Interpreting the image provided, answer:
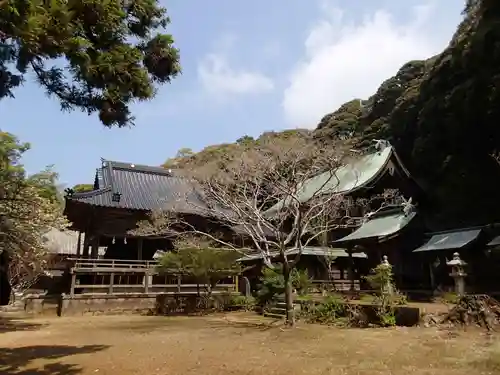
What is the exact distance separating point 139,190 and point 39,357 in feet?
65.0

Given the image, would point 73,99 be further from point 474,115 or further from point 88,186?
point 88,186

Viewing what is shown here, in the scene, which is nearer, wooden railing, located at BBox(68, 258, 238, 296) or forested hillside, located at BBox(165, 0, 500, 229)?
wooden railing, located at BBox(68, 258, 238, 296)

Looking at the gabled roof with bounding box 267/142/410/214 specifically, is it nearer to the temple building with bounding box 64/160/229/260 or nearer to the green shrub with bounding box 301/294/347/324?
the temple building with bounding box 64/160/229/260

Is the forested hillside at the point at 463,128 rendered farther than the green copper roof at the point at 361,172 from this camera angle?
No

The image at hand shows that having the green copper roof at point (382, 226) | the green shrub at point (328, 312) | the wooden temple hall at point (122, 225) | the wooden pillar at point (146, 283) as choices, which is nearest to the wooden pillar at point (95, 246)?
the wooden temple hall at point (122, 225)

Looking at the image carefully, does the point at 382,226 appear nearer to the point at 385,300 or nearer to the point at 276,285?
the point at 276,285

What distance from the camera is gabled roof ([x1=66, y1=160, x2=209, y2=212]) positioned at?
2472 centimetres

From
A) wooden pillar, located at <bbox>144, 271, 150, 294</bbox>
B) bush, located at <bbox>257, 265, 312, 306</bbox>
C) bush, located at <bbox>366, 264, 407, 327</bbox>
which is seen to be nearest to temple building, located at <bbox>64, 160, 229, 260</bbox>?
wooden pillar, located at <bbox>144, 271, 150, 294</bbox>

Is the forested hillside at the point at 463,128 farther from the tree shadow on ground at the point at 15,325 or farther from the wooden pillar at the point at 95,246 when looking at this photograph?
the tree shadow on ground at the point at 15,325

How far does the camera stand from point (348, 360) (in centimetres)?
797

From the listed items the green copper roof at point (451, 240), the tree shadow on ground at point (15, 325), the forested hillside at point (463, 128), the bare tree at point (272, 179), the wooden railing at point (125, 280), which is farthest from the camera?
the forested hillside at point (463, 128)

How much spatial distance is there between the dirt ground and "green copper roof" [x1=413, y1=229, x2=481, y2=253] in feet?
29.7

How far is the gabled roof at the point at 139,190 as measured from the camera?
24719 millimetres

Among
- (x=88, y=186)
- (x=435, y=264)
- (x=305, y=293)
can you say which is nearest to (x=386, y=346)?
(x=305, y=293)
